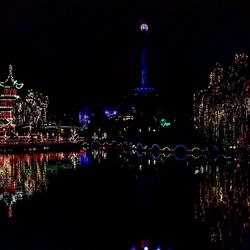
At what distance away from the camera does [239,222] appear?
8352 mm

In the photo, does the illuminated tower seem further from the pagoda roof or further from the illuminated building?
the illuminated building

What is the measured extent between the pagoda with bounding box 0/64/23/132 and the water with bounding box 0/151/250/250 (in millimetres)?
40263

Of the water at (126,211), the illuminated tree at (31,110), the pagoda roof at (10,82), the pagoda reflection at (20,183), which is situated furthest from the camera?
the illuminated tree at (31,110)

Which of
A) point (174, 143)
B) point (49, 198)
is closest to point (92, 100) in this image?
point (174, 143)

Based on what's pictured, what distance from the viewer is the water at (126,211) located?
279 inches

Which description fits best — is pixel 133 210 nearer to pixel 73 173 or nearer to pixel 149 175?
pixel 149 175

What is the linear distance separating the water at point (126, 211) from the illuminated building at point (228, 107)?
7.08 metres

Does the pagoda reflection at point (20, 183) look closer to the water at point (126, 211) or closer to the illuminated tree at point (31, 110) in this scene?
the water at point (126, 211)

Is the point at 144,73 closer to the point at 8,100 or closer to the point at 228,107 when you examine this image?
the point at 8,100

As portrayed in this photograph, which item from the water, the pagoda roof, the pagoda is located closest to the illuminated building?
the water

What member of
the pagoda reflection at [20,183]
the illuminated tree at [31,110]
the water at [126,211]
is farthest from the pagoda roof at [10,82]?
Result: the water at [126,211]

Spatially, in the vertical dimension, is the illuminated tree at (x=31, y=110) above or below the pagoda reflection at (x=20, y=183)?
above

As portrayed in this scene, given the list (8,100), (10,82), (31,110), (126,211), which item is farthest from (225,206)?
(31,110)

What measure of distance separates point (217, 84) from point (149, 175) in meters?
12.1
